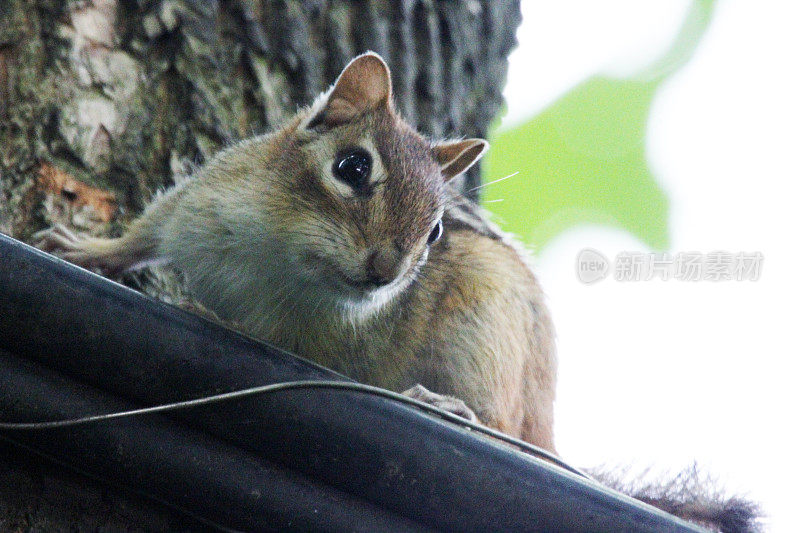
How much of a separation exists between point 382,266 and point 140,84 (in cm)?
109

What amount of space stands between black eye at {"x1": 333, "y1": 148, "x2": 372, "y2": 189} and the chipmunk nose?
212 mm

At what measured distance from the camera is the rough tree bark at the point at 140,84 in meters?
2.42

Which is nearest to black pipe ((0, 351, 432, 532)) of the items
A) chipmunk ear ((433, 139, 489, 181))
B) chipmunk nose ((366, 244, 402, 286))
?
chipmunk nose ((366, 244, 402, 286))

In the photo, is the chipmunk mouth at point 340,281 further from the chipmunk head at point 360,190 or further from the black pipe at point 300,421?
the black pipe at point 300,421

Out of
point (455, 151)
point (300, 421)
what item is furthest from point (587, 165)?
point (300, 421)

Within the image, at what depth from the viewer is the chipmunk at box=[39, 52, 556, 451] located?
6.94ft

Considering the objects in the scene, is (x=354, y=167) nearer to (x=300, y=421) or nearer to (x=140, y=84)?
(x=140, y=84)

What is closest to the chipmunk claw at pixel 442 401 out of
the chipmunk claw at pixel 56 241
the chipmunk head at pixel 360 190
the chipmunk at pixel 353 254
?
the chipmunk at pixel 353 254

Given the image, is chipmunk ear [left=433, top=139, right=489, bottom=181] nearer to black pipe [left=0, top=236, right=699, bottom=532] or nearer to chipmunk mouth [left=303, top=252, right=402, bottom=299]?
chipmunk mouth [left=303, top=252, right=402, bottom=299]

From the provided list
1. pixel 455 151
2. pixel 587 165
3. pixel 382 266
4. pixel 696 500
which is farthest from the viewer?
pixel 587 165

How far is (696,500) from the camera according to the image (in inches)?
90.4

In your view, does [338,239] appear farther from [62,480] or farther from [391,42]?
[391,42]

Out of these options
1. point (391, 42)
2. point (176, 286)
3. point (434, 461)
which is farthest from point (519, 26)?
point (434, 461)

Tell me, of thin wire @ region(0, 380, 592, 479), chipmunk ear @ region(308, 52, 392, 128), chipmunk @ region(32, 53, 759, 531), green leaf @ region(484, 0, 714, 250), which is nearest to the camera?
thin wire @ region(0, 380, 592, 479)
